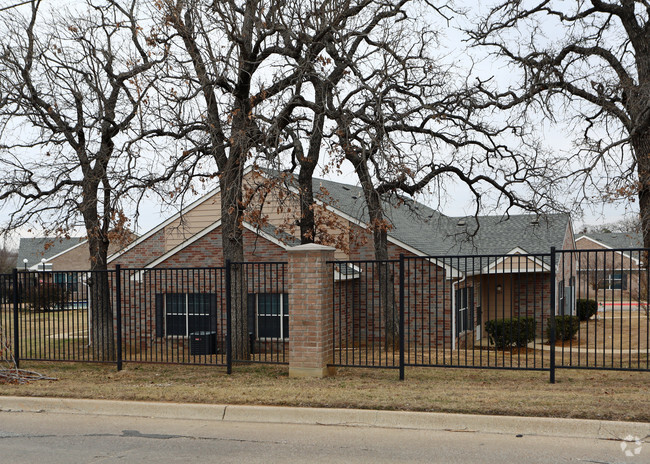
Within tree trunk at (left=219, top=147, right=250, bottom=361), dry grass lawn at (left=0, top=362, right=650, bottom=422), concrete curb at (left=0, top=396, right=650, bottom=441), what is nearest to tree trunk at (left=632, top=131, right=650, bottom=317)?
dry grass lawn at (left=0, top=362, right=650, bottom=422)

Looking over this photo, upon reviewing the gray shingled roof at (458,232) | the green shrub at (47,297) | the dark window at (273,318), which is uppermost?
the gray shingled roof at (458,232)

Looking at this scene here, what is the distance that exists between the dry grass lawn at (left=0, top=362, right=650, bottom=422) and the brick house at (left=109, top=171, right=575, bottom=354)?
12.2ft

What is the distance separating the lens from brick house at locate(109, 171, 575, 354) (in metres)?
18.6

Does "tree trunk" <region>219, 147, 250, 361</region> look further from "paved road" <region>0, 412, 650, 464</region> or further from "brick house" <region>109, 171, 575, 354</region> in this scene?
"paved road" <region>0, 412, 650, 464</region>

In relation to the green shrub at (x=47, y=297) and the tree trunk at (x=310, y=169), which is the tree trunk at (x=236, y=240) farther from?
the green shrub at (x=47, y=297)

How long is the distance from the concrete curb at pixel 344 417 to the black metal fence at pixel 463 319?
1293 millimetres

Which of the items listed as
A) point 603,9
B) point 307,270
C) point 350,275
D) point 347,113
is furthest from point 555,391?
point 350,275

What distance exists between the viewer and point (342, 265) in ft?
67.6

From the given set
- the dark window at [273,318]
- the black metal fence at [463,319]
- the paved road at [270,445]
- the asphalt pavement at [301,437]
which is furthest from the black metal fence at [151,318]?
the paved road at [270,445]

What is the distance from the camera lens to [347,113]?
548 inches

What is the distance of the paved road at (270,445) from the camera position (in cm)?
645

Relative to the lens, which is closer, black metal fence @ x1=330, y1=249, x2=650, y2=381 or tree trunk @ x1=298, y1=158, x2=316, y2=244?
black metal fence @ x1=330, y1=249, x2=650, y2=381

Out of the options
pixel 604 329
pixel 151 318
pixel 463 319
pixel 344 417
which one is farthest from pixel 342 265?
pixel 344 417

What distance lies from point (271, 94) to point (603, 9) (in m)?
8.25
